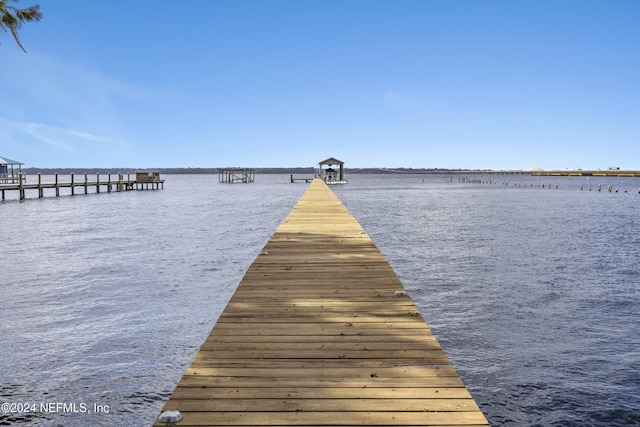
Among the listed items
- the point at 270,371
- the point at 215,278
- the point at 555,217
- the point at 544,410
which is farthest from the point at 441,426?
the point at 555,217

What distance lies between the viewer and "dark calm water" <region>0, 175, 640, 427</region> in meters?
6.13

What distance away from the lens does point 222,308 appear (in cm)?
991

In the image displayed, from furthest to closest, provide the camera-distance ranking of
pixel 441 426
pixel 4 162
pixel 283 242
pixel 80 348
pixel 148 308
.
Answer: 1. pixel 4 162
2. pixel 283 242
3. pixel 148 308
4. pixel 80 348
5. pixel 441 426

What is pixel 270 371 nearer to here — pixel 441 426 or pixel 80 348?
pixel 441 426

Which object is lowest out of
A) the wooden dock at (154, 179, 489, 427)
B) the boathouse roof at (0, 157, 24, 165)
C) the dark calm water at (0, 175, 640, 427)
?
the dark calm water at (0, 175, 640, 427)

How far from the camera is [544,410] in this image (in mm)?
6016

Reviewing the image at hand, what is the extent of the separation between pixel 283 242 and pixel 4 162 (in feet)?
190

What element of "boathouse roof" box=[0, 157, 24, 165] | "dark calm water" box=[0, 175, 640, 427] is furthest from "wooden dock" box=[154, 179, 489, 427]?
"boathouse roof" box=[0, 157, 24, 165]

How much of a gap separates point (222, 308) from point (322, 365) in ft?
21.2

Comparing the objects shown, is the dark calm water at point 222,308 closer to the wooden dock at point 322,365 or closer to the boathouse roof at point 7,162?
the wooden dock at point 322,365

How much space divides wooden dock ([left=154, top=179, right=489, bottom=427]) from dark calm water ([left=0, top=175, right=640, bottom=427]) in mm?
1913

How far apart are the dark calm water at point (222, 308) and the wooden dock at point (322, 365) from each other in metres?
1.91

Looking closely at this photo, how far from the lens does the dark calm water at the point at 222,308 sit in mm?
6129

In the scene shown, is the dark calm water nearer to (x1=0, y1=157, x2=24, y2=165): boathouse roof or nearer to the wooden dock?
the wooden dock
